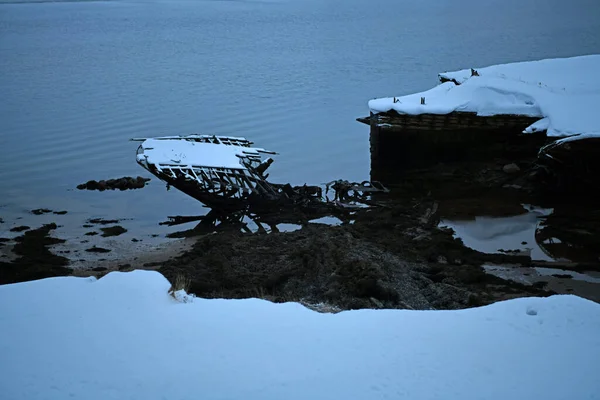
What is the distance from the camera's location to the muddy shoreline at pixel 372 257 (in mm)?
13266

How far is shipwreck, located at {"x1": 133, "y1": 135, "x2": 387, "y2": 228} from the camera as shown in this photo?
70.3 ft

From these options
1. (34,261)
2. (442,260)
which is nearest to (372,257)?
(442,260)

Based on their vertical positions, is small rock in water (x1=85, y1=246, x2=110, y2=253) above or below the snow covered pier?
below

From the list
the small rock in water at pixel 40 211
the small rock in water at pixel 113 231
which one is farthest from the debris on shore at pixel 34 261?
the small rock in water at pixel 40 211

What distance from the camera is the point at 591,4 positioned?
3762 inches

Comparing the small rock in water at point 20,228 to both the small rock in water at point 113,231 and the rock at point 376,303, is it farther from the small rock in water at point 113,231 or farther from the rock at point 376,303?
the rock at point 376,303

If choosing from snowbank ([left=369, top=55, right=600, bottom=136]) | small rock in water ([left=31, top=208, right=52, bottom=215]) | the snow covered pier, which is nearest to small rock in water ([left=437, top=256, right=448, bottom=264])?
snowbank ([left=369, top=55, right=600, bottom=136])

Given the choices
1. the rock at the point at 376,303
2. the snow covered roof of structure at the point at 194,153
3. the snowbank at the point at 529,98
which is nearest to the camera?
the rock at the point at 376,303

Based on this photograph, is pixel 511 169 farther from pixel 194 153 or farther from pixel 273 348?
pixel 273 348

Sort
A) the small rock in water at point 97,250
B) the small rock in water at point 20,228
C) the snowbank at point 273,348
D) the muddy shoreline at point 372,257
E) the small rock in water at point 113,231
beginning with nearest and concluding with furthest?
the snowbank at point 273,348 → the muddy shoreline at point 372,257 → the small rock in water at point 97,250 → the small rock in water at point 113,231 → the small rock in water at point 20,228

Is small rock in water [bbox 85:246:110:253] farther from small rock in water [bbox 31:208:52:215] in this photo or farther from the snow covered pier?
the snow covered pier

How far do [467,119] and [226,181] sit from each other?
953 cm

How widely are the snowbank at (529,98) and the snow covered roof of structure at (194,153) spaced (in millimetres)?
6155

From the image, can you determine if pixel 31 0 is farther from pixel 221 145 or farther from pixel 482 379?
pixel 482 379
